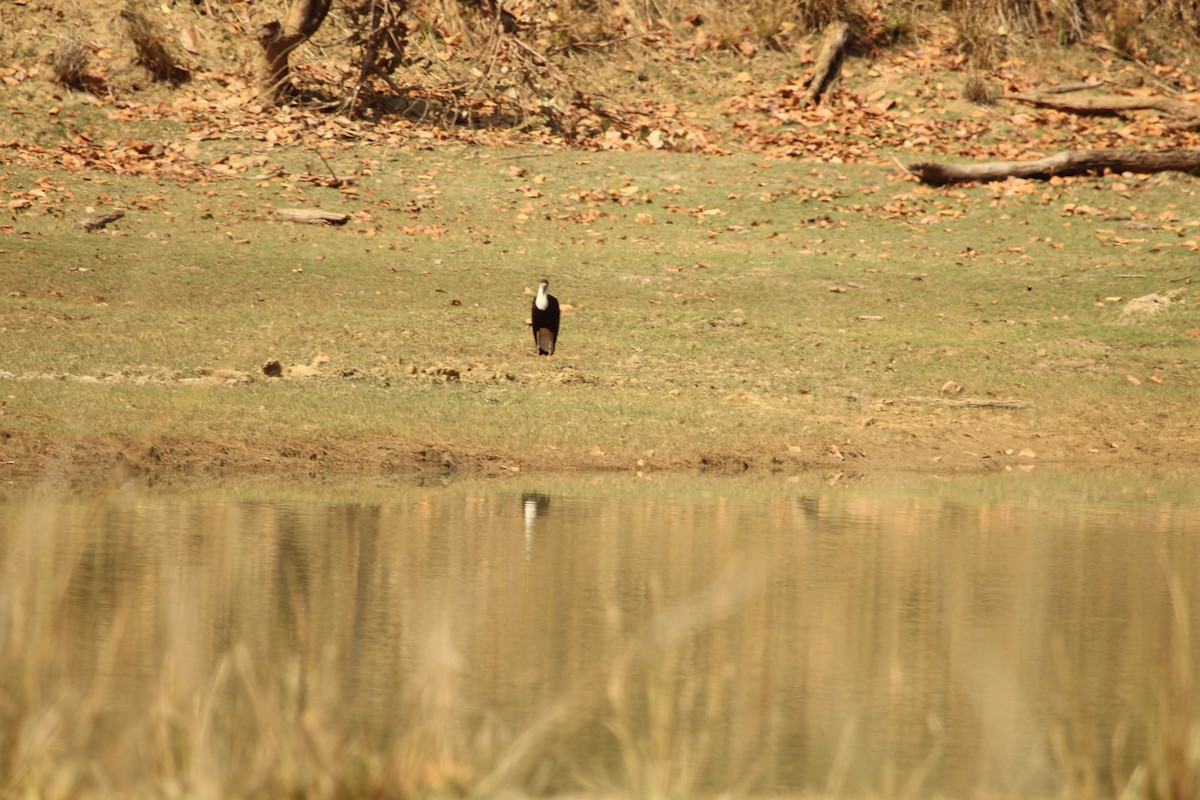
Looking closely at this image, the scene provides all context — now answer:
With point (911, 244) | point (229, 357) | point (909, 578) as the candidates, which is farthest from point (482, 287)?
point (909, 578)

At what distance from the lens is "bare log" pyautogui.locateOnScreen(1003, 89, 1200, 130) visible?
22.0 meters

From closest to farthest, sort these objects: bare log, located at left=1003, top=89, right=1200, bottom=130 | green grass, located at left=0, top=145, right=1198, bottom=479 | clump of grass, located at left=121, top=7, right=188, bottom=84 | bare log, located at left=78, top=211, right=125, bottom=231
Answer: green grass, located at left=0, top=145, right=1198, bottom=479
bare log, located at left=78, top=211, right=125, bottom=231
clump of grass, located at left=121, top=7, right=188, bottom=84
bare log, located at left=1003, top=89, right=1200, bottom=130

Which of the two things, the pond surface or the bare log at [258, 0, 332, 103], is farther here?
the bare log at [258, 0, 332, 103]

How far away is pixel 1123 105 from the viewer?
72.5 feet

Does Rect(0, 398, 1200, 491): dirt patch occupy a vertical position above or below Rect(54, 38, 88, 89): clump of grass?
below

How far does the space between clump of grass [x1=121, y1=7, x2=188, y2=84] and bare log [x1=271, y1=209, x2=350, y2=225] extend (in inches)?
188

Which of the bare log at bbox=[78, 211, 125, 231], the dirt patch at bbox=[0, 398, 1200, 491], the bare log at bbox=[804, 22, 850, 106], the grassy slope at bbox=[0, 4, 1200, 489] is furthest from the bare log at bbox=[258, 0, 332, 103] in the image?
the dirt patch at bbox=[0, 398, 1200, 491]

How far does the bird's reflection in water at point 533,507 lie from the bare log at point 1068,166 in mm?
10676

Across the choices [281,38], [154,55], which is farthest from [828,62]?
[154,55]

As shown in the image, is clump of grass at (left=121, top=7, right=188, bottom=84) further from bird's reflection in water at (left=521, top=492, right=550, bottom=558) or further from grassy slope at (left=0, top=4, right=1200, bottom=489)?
bird's reflection in water at (left=521, top=492, right=550, bottom=558)

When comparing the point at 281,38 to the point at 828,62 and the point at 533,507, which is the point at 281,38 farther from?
the point at 533,507

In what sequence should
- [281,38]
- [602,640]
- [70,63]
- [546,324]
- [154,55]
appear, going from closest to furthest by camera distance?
[602,640] < [546,324] < [70,63] < [281,38] < [154,55]

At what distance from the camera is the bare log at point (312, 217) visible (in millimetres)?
16938

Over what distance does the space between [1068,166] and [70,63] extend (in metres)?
11.6
